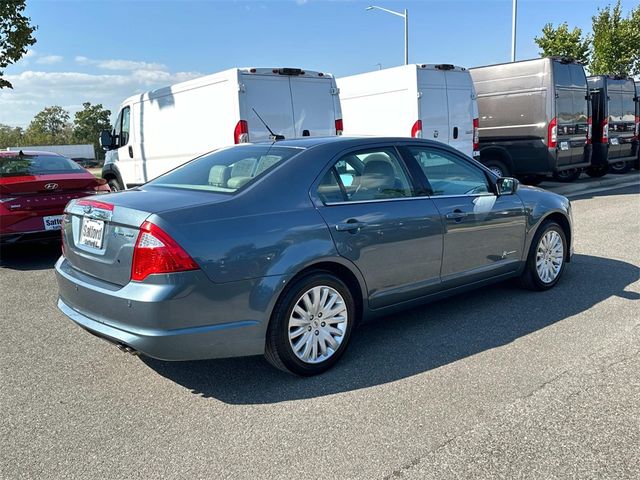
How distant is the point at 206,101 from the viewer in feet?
27.6

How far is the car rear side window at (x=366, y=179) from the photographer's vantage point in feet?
12.6

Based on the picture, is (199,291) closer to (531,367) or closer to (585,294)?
(531,367)

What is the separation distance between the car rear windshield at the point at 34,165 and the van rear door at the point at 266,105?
8.10 ft

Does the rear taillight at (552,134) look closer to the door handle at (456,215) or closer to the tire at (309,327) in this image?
the door handle at (456,215)

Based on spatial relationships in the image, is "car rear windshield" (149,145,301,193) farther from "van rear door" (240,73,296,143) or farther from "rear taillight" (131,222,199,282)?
"van rear door" (240,73,296,143)

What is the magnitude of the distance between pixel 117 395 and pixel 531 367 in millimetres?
2675

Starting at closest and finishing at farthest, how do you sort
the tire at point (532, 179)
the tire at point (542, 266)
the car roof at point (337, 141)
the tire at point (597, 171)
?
the car roof at point (337, 141) < the tire at point (542, 266) < the tire at point (532, 179) < the tire at point (597, 171)

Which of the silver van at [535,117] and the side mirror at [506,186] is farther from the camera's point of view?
the silver van at [535,117]

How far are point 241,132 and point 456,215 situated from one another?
165 inches

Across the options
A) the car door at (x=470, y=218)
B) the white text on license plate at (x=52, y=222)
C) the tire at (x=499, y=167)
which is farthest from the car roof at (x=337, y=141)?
the tire at (x=499, y=167)

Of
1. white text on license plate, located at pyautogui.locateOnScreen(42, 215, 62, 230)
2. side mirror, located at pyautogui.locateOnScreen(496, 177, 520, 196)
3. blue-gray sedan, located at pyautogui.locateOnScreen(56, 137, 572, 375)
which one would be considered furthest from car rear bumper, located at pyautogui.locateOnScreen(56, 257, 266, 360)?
white text on license plate, located at pyautogui.locateOnScreen(42, 215, 62, 230)

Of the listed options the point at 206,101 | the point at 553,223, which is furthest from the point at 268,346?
the point at 206,101

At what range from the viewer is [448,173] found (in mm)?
4715

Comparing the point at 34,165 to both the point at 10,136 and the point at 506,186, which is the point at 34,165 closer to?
the point at 506,186
